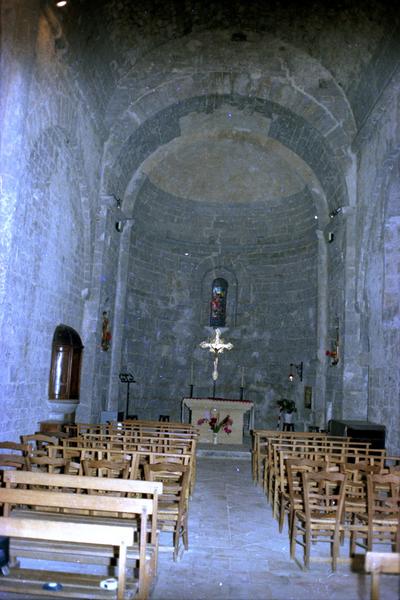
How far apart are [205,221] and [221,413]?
7621mm

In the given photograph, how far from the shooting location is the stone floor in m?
4.77

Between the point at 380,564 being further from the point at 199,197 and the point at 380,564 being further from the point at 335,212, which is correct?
the point at 199,197

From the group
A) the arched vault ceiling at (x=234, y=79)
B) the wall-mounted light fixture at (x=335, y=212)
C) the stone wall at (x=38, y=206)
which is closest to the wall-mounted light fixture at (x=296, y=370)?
the wall-mounted light fixture at (x=335, y=212)

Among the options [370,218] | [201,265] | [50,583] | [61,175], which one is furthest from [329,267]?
[50,583]

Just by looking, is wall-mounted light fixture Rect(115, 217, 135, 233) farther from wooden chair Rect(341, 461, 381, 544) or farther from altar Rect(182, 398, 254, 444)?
wooden chair Rect(341, 461, 381, 544)

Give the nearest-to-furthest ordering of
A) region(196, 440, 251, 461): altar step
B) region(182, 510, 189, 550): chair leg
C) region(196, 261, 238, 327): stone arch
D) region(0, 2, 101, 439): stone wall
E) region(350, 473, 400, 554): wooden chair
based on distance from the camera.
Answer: region(350, 473, 400, 554): wooden chair < region(182, 510, 189, 550): chair leg < region(0, 2, 101, 439): stone wall < region(196, 440, 251, 461): altar step < region(196, 261, 238, 327): stone arch

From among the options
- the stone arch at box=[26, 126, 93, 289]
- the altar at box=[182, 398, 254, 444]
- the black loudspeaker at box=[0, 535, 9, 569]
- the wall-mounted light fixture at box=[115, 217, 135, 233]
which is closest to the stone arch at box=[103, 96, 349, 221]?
the wall-mounted light fixture at box=[115, 217, 135, 233]

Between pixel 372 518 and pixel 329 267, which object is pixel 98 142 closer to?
pixel 329 267

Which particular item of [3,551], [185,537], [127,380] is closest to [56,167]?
[127,380]

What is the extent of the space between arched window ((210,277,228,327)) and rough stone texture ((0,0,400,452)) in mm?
257

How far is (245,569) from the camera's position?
5.39 metres

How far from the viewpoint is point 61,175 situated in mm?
12188

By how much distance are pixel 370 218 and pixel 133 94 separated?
23.2 ft

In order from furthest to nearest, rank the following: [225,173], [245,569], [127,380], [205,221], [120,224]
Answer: [205,221]
[225,173]
[127,380]
[120,224]
[245,569]
